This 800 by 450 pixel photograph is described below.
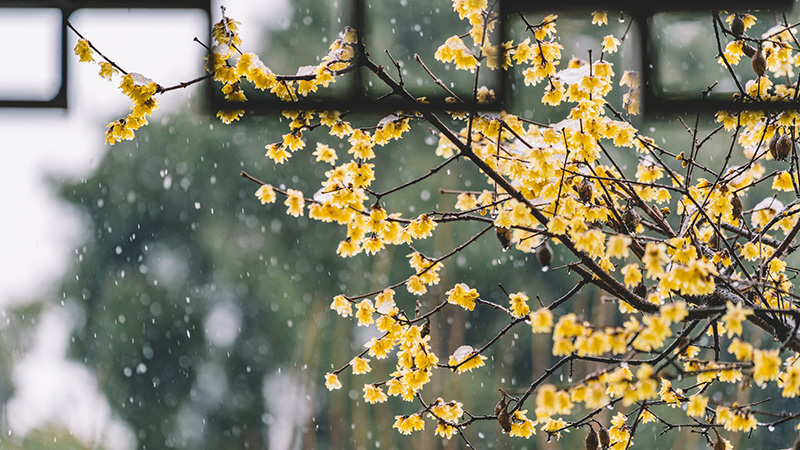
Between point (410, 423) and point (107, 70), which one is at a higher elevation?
point (107, 70)

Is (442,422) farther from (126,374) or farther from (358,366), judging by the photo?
(126,374)

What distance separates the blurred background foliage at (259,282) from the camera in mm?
5523

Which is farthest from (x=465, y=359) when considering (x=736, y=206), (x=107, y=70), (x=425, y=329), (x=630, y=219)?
(x=107, y=70)

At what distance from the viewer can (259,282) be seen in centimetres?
596

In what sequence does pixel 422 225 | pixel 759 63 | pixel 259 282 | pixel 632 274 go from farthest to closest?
pixel 259 282, pixel 422 225, pixel 759 63, pixel 632 274

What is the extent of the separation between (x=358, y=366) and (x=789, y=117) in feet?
3.17

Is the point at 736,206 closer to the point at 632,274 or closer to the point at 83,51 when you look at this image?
the point at 632,274

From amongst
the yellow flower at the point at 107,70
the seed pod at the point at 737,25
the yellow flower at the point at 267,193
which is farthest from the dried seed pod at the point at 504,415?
the yellow flower at the point at 107,70

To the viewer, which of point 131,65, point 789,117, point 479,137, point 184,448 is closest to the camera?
point 789,117

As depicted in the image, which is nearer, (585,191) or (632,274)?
(632,274)

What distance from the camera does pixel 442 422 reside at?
146 centimetres

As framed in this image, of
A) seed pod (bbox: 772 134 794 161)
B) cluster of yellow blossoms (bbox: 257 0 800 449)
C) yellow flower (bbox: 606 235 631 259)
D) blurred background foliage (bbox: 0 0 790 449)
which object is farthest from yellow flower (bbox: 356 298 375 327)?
blurred background foliage (bbox: 0 0 790 449)

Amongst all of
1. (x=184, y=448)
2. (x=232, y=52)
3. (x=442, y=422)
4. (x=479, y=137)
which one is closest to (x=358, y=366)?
(x=442, y=422)

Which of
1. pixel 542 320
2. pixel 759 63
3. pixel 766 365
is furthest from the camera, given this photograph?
pixel 759 63
